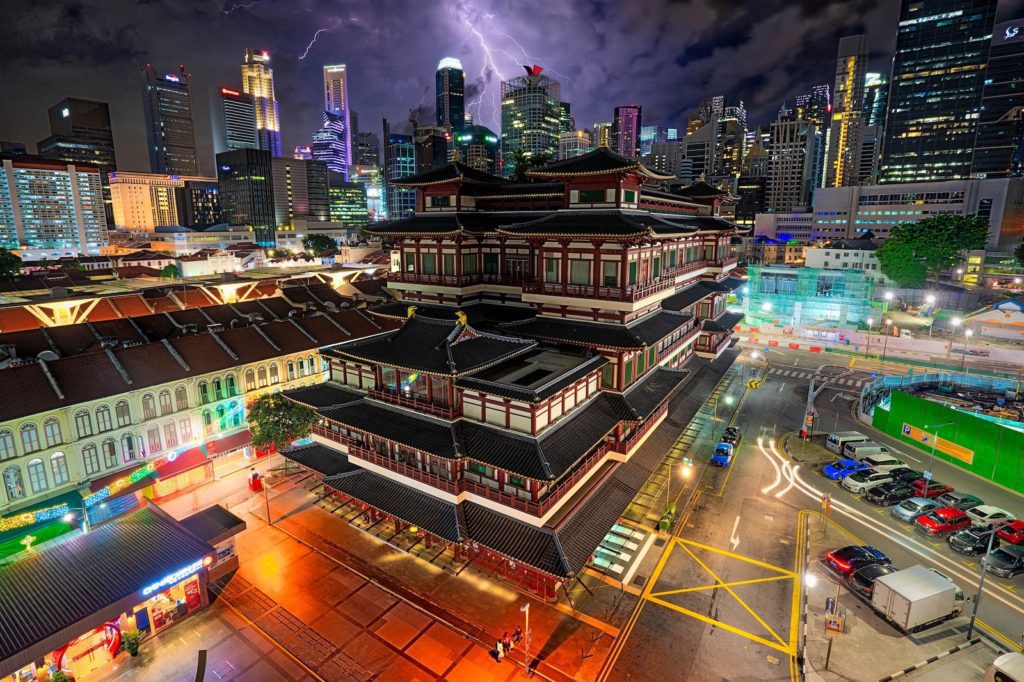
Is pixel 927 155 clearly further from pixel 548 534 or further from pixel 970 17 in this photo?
pixel 548 534

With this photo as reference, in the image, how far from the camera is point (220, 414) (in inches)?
1706

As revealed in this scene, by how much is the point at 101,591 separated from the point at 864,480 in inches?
1954

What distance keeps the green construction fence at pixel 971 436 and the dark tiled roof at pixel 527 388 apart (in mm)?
35759

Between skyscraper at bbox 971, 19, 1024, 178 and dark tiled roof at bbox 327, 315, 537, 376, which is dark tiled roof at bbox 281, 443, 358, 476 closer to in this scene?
dark tiled roof at bbox 327, 315, 537, 376

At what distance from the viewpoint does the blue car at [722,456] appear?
42.1 metres

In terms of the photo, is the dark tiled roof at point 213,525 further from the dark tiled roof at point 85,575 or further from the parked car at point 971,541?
the parked car at point 971,541

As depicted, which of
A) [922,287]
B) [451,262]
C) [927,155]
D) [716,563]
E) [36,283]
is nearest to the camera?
[716,563]

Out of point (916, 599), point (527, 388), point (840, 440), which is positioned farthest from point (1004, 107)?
point (527, 388)

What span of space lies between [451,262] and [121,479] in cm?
2840

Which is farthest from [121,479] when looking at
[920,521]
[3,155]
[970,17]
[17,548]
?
[970,17]

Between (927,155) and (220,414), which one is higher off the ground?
(927,155)

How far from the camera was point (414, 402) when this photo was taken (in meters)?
29.5

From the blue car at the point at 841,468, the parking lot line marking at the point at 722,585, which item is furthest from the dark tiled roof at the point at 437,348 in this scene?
the blue car at the point at 841,468

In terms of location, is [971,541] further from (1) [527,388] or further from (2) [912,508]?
(1) [527,388]
